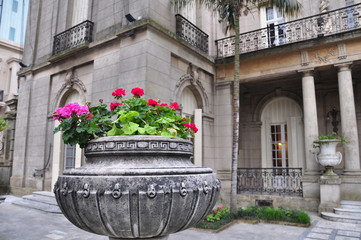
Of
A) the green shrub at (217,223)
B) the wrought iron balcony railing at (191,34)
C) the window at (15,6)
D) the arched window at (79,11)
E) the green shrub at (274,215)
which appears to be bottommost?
the green shrub at (217,223)

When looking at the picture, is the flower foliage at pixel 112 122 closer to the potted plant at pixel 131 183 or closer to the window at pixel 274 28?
the potted plant at pixel 131 183

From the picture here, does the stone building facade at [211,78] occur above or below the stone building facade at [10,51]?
below

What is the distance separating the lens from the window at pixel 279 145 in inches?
500

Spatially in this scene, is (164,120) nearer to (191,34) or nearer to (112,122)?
(112,122)

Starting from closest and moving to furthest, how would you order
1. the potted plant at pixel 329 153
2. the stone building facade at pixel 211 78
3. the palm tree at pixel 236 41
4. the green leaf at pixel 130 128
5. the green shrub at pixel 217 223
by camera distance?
the green leaf at pixel 130 128
the green shrub at pixel 217 223
the palm tree at pixel 236 41
the potted plant at pixel 329 153
the stone building facade at pixel 211 78

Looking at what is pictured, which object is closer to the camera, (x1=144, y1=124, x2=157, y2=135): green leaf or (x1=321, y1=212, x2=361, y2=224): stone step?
(x1=144, y1=124, x2=157, y2=135): green leaf

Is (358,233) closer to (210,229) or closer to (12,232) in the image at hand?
(210,229)

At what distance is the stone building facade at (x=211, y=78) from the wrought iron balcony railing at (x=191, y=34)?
5 centimetres

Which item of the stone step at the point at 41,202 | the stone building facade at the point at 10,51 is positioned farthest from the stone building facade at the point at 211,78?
the stone building facade at the point at 10,51

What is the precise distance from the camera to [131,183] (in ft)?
6.10

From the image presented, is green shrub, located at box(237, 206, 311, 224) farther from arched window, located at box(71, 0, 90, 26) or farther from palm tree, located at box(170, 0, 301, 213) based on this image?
arched window, located at box(71, 0, 90, 26)

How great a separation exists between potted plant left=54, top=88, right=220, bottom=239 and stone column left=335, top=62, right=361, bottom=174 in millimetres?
8358

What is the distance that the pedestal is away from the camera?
26.9ft

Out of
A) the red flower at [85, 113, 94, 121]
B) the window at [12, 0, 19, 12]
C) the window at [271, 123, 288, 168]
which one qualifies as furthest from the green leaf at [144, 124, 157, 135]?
the window at [12, 0, 19, 12]
